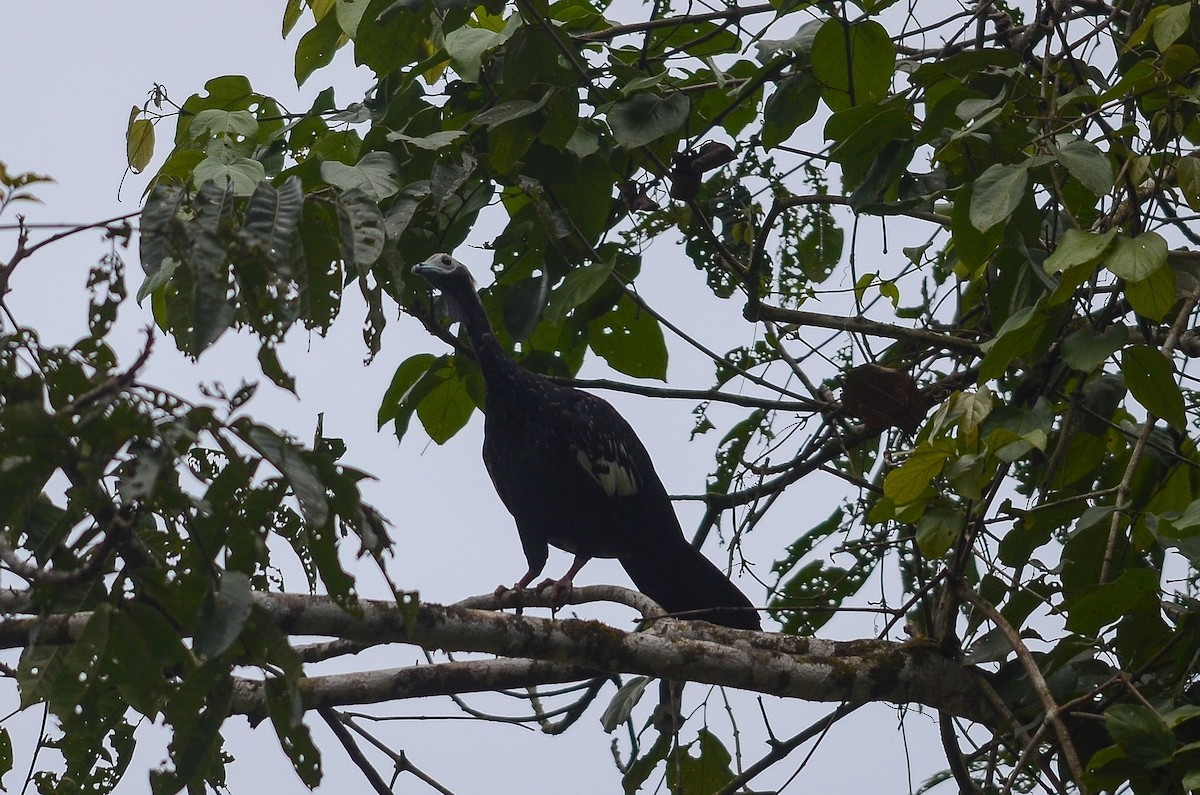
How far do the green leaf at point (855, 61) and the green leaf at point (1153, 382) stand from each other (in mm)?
1033

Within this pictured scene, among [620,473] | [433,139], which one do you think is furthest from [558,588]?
[433,139]

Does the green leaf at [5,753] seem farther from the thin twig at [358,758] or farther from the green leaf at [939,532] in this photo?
the green leaf at [939,532]

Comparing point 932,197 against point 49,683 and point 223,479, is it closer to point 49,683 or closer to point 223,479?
point 223,479

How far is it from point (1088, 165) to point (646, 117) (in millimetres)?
1103

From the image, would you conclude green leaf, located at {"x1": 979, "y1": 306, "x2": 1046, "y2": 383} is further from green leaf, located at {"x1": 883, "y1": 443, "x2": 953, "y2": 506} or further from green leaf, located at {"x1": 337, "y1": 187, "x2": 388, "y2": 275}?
green leaf, located at {"x1": 337, "y1": 187, "x2": 388, "y2": 275}

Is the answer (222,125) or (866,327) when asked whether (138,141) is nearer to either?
(222,125)

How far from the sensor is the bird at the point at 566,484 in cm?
421

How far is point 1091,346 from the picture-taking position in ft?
7.86

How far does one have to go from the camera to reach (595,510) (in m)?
4.30

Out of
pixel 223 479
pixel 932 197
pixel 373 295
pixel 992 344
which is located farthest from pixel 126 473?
pixel 932 197

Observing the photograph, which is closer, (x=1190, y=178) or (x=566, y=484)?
(x=1190, y=178)

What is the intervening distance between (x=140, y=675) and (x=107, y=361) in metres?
0.45

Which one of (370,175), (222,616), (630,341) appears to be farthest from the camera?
(630,341)

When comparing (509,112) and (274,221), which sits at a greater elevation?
(509,112)
